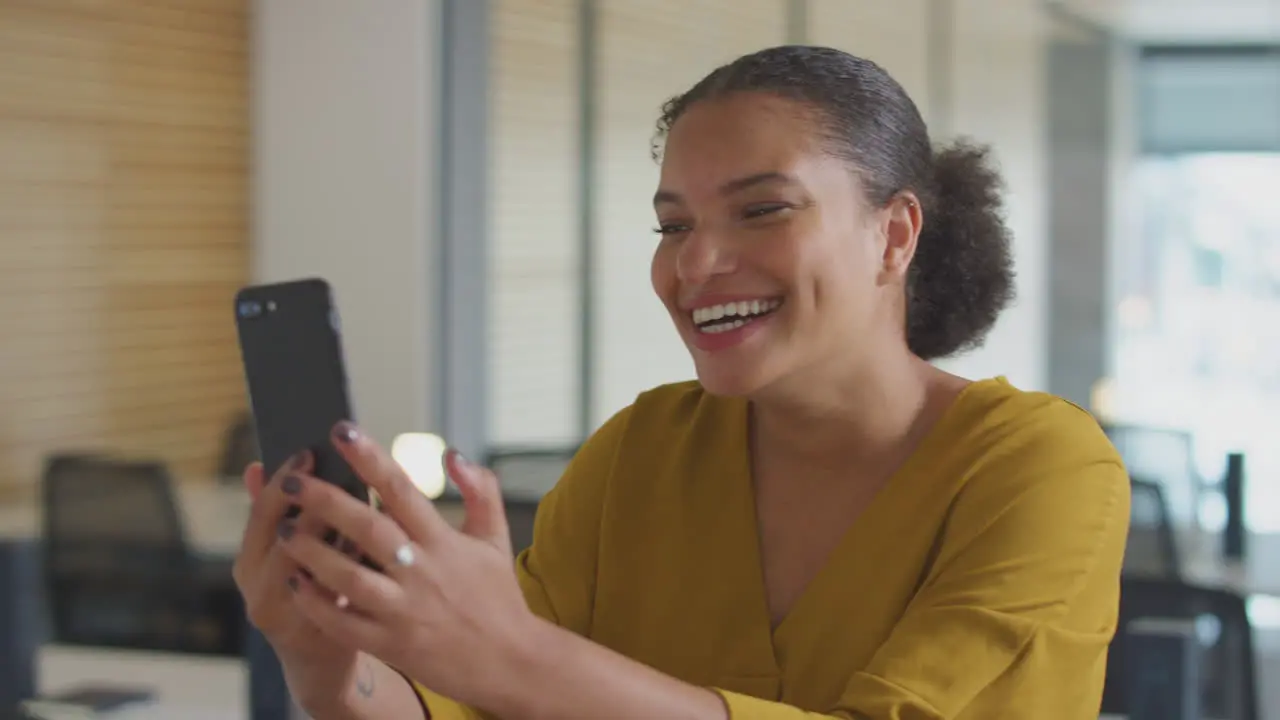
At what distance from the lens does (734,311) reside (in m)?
1.43

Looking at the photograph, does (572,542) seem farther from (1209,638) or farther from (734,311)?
(1209,638)

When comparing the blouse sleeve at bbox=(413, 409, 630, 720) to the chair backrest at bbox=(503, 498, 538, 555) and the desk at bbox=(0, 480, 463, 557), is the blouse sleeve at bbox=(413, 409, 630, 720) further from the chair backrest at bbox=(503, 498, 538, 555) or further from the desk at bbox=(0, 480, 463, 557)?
the desk at bbox=(0, 480, 463, 557)

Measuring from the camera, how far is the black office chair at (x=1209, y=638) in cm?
268

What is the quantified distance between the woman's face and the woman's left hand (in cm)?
40

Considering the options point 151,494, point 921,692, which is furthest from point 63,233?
point 921,692

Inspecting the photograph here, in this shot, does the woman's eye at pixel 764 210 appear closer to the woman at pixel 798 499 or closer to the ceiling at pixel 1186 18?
the woman at pixel 798 499

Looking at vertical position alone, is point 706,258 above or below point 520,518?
above

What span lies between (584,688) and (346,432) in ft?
0.79

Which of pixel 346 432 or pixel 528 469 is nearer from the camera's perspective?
pixel 346 432

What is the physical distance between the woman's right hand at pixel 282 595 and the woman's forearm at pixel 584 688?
167mm

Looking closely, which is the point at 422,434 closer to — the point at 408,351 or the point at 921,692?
the point at 408,351

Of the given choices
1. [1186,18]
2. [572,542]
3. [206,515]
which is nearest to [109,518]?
[206,515]

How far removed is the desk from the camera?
4.50m

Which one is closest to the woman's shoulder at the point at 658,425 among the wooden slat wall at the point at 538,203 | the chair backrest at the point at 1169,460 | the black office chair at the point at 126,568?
the black office chair at the point at 126,568
